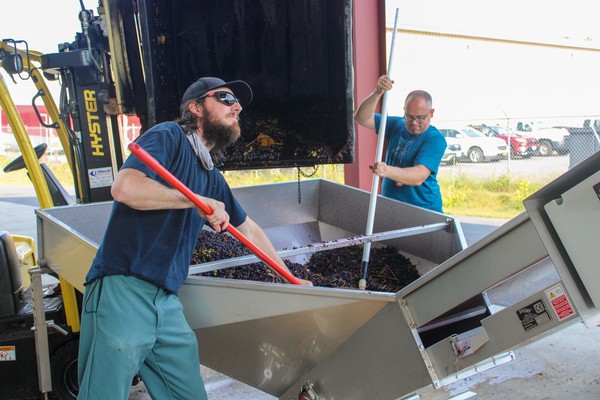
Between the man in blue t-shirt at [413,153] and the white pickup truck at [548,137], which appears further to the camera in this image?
the white pickup truck at [548,137]

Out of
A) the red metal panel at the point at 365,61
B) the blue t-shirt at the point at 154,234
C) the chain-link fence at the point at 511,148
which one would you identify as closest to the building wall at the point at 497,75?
the chain-link fence at the point at 511,148

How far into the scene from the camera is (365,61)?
558 centimetres

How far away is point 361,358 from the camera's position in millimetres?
1972

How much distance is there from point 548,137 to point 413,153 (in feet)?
28.4

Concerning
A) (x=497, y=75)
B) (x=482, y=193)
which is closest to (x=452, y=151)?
(x=482, y=193)

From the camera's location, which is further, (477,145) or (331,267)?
(477,145)

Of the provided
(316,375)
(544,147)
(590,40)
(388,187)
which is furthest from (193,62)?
(590,40)

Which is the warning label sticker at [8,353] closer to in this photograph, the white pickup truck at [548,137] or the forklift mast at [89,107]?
the forklift mast at [89,107]

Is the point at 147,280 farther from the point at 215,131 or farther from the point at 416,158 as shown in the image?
the point at 416,158

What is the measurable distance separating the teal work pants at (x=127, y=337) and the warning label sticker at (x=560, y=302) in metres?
1.28

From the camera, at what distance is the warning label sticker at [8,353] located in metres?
3.12

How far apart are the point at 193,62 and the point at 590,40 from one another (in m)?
13.6

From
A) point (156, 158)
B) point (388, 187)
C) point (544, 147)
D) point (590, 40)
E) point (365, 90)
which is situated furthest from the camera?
point (590, 40)

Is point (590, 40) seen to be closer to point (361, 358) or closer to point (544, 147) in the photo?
point (544, 147)
